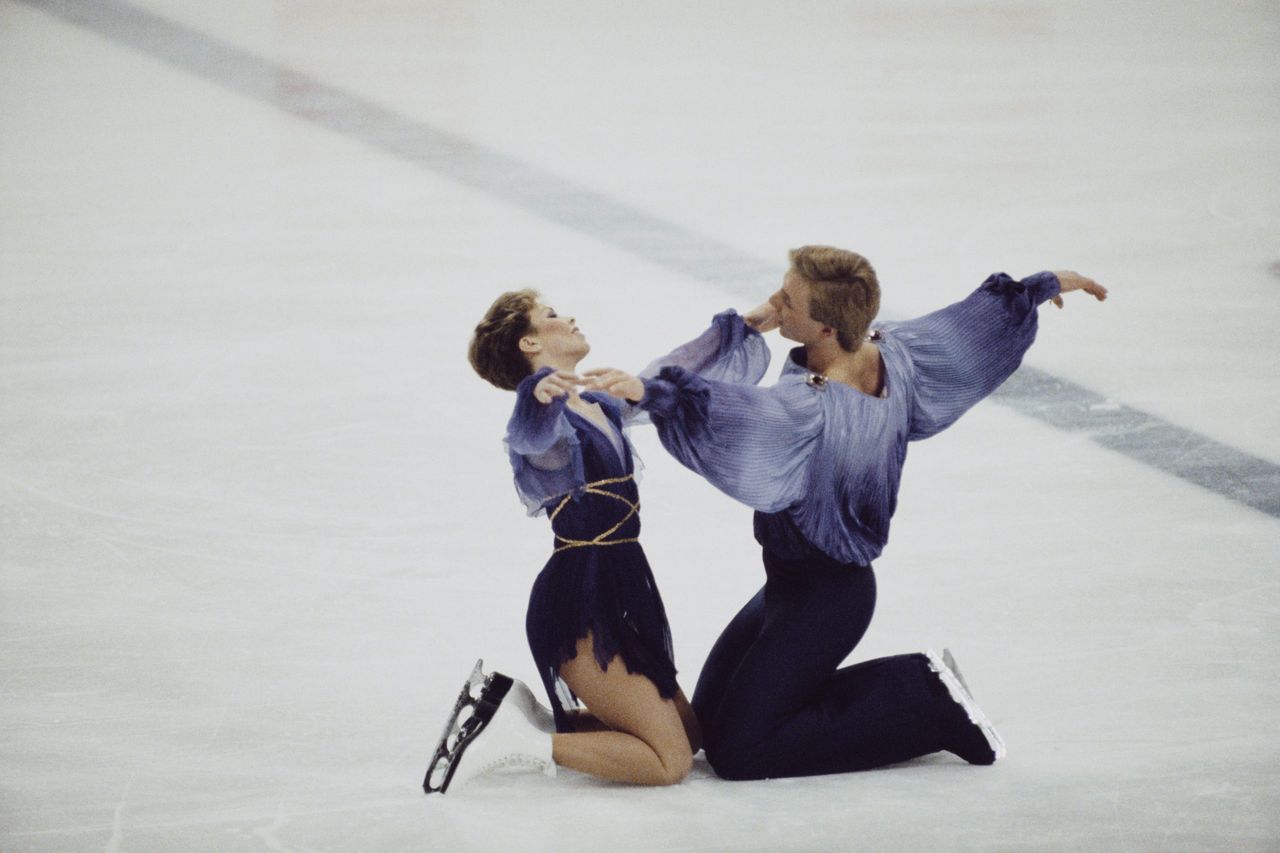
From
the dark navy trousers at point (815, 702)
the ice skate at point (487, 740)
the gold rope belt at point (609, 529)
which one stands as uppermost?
the gold rope belt at point (609, 529)

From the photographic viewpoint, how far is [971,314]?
11.1 feet

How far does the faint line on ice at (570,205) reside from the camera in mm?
4867

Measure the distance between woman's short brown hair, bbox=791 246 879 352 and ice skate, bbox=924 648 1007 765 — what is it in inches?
26.3

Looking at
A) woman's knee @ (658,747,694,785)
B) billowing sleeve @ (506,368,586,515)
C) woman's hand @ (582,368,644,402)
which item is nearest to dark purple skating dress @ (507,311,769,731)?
billowing sleeve @ (506,368,586,515)

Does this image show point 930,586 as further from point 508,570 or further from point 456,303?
point 456,303

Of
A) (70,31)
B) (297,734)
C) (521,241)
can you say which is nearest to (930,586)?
(297,734)

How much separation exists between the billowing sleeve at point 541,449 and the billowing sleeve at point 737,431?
0.51 feet

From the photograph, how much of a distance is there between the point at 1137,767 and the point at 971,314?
893 mm

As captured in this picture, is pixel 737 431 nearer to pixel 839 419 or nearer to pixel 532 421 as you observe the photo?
pixel 839 419

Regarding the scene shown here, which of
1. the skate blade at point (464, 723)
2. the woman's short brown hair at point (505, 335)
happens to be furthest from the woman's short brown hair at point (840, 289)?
the skate blade at point (464, 723)

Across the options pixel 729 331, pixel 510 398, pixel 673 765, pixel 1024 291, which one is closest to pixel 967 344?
pixel 1024 291

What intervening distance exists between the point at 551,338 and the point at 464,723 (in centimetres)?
74

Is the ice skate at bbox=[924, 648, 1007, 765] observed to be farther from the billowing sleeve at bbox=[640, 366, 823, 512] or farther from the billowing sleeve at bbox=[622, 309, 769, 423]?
the billowing sleeve at bbox=[622, 309, 769, 423]

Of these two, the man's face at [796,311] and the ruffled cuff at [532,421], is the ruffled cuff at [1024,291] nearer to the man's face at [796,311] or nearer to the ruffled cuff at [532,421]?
the man's face at [796,311]
